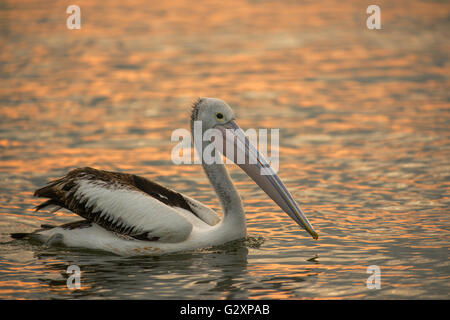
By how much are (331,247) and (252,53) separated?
35.8 ft

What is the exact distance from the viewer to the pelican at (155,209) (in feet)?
23.5

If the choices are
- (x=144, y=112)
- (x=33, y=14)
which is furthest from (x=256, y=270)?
(x=33, y=14)

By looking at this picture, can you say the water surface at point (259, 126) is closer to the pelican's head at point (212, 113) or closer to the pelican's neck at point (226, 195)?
the pelican's neck at point (226, 195)

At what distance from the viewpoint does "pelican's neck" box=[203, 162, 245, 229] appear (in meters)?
7.29

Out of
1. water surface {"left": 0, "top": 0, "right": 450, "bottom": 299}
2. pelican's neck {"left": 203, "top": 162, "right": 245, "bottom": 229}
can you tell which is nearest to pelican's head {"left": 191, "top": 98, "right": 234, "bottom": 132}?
pelican's neck {"left": 203, "top": 162, "right": 245, "bottom": 229}

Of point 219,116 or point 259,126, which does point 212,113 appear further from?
point 259,126

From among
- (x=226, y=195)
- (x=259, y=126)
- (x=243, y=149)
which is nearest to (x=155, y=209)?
(x=226, y=195)

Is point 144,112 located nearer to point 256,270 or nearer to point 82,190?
point 82,190

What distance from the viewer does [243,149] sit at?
738cm

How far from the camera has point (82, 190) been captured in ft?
24.3

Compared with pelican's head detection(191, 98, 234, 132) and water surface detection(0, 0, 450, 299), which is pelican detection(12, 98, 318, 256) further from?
water surface detection(0, 0, 450, 299)

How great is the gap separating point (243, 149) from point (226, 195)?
44 cm

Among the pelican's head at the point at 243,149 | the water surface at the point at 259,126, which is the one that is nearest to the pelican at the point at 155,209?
the pelican's head at the point at 243,149
